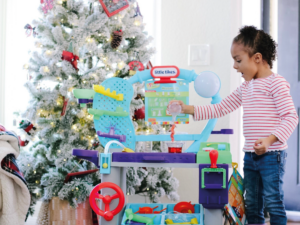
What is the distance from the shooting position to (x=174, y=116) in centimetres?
123

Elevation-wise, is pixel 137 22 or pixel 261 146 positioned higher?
pixel 137 22

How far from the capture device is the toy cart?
3.08 ft

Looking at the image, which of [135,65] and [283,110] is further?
[135,65]

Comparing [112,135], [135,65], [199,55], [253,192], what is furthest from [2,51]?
[253,192]

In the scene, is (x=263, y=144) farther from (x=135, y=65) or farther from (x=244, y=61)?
(x=135, y=65)

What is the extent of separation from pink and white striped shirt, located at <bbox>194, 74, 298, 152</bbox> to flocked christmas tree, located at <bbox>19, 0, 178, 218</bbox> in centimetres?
49

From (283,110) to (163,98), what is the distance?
412 millimetres

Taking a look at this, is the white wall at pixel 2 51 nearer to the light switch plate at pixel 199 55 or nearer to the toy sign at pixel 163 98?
the light switch plate at pixel 199 55

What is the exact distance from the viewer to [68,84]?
4.88ft

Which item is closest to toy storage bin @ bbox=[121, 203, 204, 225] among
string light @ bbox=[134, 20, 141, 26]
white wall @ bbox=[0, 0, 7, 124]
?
string light @ bbox=[134, 20, 141, 26]

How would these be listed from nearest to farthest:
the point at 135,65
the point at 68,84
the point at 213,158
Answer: the point at 213,158
the point at 68,84
the point at 135,65

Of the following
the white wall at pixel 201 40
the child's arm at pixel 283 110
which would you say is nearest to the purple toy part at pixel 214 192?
the child's arm at pixel 283 110

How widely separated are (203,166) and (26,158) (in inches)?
Result: 37.4

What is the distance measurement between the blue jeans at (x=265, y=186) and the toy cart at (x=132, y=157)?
0.16 metres
